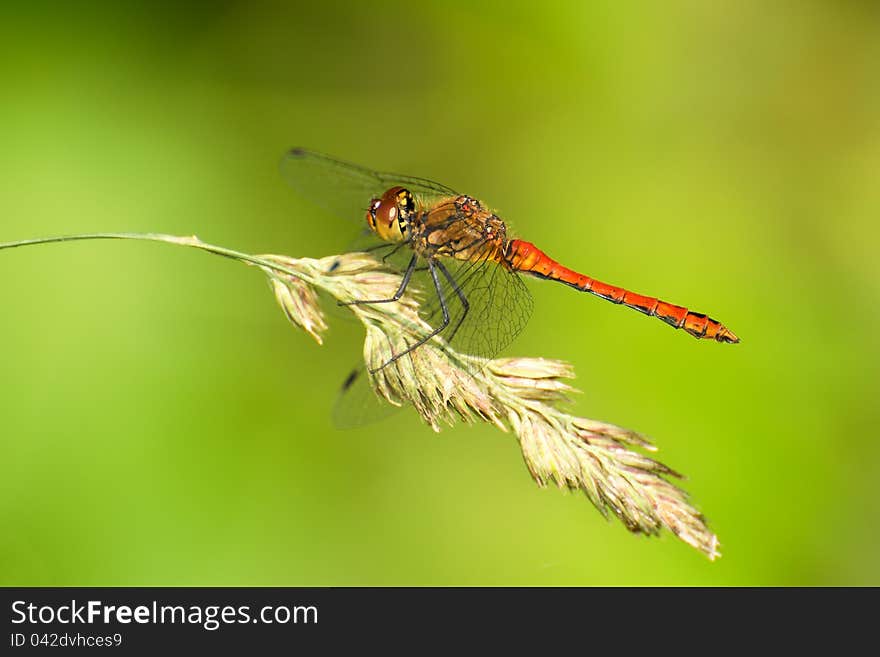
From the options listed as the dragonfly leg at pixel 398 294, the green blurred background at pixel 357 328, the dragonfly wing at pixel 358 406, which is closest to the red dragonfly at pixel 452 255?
the dragonfly leg at pixel 398 294

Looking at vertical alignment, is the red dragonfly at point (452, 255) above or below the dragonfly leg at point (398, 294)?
above

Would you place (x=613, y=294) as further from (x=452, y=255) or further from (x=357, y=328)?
(x=357, y=328)

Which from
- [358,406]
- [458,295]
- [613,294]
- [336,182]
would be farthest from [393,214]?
[613,294]

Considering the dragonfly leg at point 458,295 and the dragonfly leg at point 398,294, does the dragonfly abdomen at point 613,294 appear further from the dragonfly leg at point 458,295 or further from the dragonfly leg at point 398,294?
the dragonfly leg at point 398,294

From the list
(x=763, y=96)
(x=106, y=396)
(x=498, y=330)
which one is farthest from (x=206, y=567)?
(x=763, y=96)

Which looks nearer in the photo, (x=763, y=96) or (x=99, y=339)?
(x=99, y=339)

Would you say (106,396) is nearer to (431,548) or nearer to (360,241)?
(360,241)
